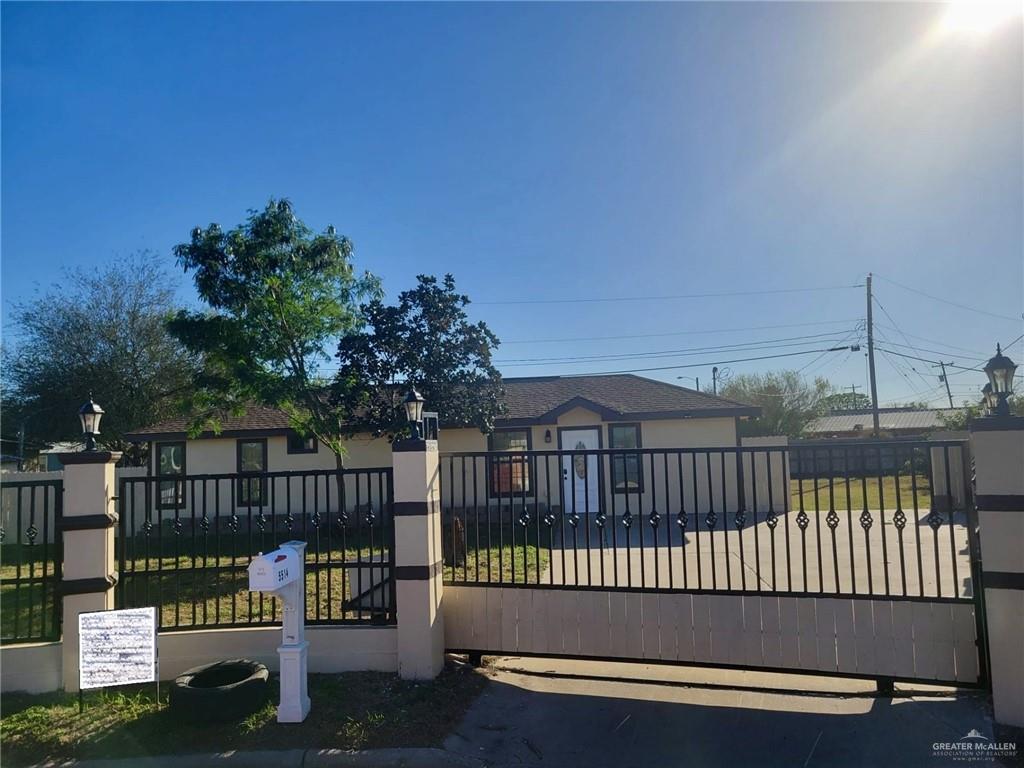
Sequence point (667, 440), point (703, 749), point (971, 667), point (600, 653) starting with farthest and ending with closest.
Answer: point (667, 440) → point (600, 653) → point (971, 667) → point (703, 749)

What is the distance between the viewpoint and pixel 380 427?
12.3m

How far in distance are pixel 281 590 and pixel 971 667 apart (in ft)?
16.0

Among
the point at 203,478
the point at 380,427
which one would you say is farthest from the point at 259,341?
the point at 203,478

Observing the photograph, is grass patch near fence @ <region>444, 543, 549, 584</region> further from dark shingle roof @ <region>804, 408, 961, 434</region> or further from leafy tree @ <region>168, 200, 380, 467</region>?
dark shingle roof @ <region>804, 408, 961, 434</region>

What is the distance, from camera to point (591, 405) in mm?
16141

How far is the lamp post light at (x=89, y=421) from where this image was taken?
5285 millimetres

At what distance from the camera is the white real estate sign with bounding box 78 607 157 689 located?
15.6ft

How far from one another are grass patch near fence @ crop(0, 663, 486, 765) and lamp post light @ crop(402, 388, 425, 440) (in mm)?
2016

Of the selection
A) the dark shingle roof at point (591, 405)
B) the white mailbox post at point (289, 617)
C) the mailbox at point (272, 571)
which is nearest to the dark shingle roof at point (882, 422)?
the dark shingle roof at point (591, 405)

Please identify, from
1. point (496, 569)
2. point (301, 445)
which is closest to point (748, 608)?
point (496, 569)

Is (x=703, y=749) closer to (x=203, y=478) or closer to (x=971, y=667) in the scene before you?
(x=971, y=667)

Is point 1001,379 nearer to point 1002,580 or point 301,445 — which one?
point 1002,580

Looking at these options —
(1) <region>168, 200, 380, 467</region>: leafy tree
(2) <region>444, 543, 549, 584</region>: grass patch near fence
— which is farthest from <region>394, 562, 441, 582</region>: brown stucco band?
(1) <region>168, 200, 380, 467</region>: leafy tree

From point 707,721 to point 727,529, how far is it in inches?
76.7
